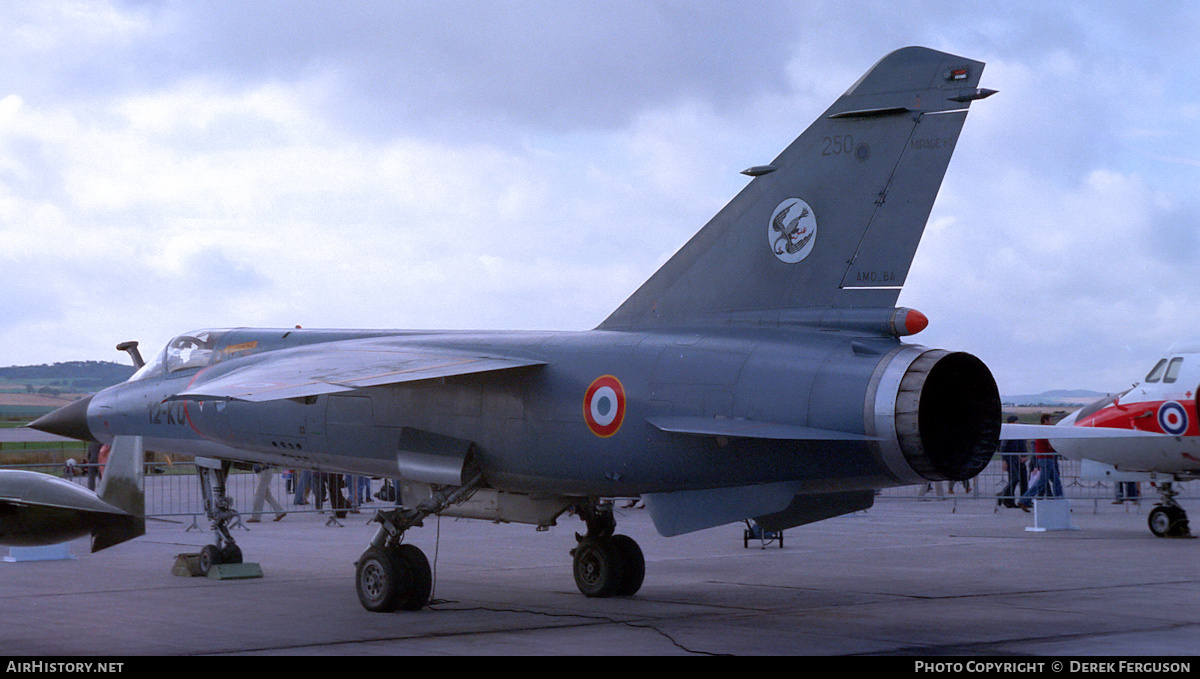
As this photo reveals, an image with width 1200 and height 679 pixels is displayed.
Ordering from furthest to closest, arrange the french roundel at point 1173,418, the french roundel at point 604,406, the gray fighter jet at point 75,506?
the french roundel at point 1173,418, the french roundel at point 604,406, the gray fighter jet at point 75,506

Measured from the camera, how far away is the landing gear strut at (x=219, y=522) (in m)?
12.5

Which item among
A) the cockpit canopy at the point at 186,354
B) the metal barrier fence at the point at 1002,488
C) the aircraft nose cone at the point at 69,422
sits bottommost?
the metal barrier fence at the point at 1002,488

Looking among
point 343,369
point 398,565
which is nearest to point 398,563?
point 398,565

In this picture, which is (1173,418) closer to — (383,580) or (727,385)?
(727,385)

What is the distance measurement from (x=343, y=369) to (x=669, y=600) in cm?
364

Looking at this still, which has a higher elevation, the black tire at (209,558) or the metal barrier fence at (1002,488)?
the metal barrier fence at (1002,488)

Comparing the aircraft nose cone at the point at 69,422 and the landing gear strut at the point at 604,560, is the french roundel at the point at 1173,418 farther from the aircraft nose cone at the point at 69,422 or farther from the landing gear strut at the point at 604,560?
the aircraft nose cone at the point at 69,422

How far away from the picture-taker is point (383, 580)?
9.67m

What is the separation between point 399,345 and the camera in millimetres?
10688

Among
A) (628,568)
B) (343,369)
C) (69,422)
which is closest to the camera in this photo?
(343,369)

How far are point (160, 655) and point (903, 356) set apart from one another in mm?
5215

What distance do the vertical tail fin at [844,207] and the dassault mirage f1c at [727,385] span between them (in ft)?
0.05

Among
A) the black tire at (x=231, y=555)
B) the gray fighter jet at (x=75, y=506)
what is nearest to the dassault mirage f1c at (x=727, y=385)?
the gray fighter jet at (x=75, y=506)

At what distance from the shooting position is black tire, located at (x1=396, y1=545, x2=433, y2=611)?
9.74 meters
